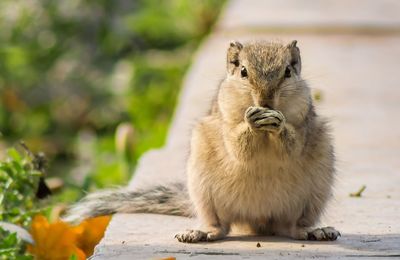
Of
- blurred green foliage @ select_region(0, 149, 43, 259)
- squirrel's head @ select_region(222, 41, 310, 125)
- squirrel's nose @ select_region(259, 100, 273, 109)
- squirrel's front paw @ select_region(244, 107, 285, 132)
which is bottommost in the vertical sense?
blurred green foliage @ select_region(0, 149, 43, 259)

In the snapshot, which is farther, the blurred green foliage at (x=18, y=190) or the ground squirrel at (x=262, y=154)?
the blurred green foliage at (x=18, y=190)

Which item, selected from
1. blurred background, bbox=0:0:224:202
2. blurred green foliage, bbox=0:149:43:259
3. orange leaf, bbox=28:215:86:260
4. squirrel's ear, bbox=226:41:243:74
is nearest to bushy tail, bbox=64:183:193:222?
blurred green foliage, bbox=0:149:43:259

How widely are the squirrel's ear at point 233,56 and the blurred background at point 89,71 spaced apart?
127 inches

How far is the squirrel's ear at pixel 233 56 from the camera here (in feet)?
13.9

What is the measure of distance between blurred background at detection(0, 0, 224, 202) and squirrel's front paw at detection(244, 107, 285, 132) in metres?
3.53

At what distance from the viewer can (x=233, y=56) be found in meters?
4.25

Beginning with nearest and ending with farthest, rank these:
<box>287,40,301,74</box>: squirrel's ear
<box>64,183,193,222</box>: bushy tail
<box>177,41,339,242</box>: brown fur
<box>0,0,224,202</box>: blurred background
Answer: <box>177,41,339,242</box>: brown fur
<box>287,40,301,74</box>: squirrel's ear
<box>64,183,193,222</box>: bushy tail
<box>0,0,224,202</box>: blurred background

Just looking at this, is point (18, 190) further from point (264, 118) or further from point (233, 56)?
point (264, 118)

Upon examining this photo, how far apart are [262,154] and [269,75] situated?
29 centimetres

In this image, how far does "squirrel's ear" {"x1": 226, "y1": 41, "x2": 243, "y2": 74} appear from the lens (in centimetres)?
423

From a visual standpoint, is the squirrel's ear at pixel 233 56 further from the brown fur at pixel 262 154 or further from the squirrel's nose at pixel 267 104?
the squirrel's nose at pixel 267 104

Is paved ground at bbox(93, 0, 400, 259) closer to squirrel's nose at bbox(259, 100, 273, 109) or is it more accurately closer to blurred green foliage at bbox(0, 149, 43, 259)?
blurred green foliage at bbox(0, 149, 43, 259)

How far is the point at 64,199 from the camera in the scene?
5.82 metres

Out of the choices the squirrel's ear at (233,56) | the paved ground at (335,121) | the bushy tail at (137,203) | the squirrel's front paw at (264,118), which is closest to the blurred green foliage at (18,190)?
the bushy tail at (137,203)
